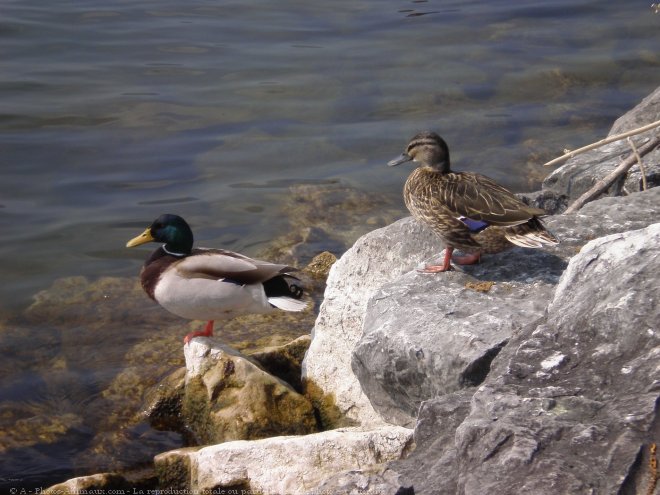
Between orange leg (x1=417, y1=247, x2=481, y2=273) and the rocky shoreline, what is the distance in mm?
65

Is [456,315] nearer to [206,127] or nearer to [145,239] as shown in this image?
[145,239]

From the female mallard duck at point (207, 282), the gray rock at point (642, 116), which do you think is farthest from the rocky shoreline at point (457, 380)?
the gray rock at point (642, 116)

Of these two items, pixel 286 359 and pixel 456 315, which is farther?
pixel 286 359

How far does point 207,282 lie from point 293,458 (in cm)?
213

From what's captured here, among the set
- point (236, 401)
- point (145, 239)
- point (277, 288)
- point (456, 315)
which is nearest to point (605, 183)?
point (277, 288)

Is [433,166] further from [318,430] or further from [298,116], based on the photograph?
[298,116]

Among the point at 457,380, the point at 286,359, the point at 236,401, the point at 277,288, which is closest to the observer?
the point at 457,380

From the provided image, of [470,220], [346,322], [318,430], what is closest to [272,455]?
[318,430]

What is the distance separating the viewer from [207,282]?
250 inches

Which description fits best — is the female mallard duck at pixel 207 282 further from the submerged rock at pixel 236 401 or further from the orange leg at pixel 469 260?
the orange leg at pixel 469 260

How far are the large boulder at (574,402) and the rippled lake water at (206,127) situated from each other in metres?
2.93

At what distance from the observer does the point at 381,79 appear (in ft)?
41.6

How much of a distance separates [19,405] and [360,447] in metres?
3.02

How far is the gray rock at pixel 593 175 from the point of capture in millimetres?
6703
